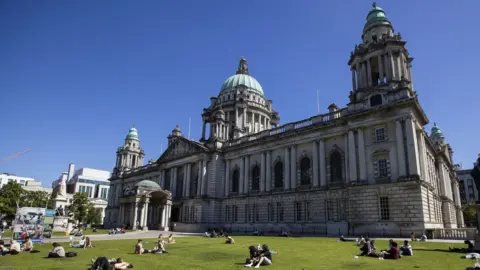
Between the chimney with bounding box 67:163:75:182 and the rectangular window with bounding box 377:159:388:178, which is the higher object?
the chimney with bounding box 67:163:75:182

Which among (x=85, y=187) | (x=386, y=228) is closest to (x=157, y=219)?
(x=386, y=228)

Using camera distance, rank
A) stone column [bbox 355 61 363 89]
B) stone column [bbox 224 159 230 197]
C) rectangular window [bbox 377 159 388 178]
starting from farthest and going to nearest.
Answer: stone column [bbox 224 159 230 197] → stone column [bbox 355 61 363 89] → rectangular window [bbox 377 159 388 178]

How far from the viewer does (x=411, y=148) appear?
34.9 m

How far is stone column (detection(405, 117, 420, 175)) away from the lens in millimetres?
34162

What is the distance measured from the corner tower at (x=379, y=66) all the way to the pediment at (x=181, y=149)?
29197 millimetres

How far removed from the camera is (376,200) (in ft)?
119

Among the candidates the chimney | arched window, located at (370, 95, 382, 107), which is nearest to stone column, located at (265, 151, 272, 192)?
arched window, located at (370, 95, 382, 107)

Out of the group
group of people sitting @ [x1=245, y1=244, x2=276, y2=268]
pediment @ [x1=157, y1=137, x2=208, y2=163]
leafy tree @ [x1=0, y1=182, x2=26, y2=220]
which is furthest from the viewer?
leafy tree @ [x1=0, y1=182, x2=26, y2=220]

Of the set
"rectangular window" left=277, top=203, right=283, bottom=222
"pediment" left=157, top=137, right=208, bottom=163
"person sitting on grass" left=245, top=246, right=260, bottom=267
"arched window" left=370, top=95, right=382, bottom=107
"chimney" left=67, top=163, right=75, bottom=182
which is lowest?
"person sitting on grass" left=245, top=246, right=260, bottom=267

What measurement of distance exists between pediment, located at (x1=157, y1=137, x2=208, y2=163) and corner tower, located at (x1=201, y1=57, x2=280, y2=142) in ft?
23.2

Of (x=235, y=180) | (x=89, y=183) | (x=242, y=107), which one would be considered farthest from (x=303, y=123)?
(x=89, y=183)

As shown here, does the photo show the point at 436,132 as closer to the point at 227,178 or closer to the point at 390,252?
the point at 227,178

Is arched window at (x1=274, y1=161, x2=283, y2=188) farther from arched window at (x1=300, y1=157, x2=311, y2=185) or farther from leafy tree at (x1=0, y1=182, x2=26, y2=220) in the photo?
leafy tree at (x1=0, y1=182, x2=26, y2=220)

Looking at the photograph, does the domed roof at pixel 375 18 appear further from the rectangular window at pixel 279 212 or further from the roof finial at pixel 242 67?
the roof finial at pixel 242 67
